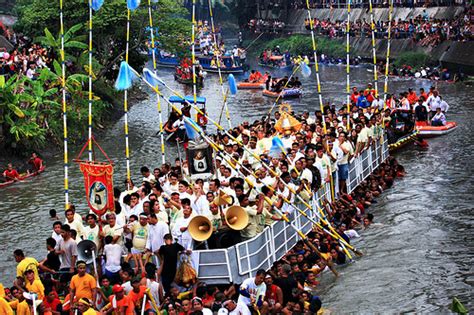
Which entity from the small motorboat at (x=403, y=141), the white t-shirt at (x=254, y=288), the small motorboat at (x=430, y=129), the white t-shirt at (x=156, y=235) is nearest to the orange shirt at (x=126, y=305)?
the white t-shirt at (x=156, y=235)

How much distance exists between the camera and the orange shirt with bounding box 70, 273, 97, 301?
1596cm

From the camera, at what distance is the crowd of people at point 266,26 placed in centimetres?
8744

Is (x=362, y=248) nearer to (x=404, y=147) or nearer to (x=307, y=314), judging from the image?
(x=307, y=314)

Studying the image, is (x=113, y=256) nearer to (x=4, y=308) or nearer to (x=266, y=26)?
(x=4, y=308)

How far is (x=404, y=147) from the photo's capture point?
109ft

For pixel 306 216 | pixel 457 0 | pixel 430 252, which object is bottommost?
pixel 430 252

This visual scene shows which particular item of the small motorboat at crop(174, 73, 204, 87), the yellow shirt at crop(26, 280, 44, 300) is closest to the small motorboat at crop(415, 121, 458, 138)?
the yellow shirt at crop(26, 280, 44, 300)

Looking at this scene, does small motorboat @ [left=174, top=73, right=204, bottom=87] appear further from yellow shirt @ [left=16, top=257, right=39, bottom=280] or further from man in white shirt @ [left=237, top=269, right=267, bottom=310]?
man in white shirt @ [left=237, top=269, right=267, bottom=310]

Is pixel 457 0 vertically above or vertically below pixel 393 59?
above

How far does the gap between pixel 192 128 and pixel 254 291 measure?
426 cm

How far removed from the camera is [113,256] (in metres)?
17.1

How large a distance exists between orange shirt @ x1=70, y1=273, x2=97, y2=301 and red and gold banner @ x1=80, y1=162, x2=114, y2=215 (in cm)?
266

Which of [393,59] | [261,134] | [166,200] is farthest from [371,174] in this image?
[393,59]

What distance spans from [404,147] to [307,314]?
17595mm
